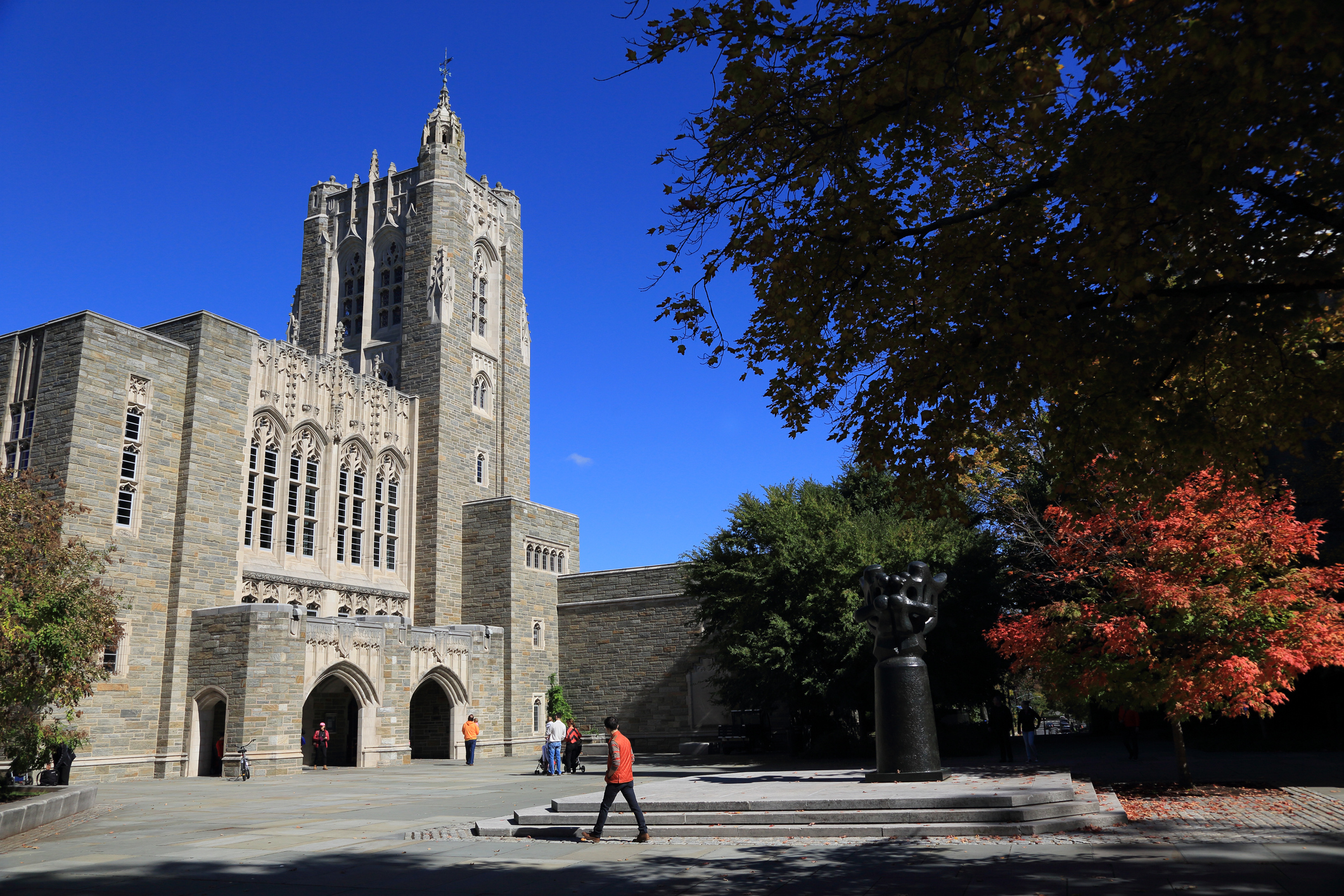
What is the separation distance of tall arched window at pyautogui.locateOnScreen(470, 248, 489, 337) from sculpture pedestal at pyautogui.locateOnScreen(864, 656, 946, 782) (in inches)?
1306

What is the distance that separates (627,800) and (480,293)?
120ft

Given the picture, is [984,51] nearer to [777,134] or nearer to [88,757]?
[777,134]

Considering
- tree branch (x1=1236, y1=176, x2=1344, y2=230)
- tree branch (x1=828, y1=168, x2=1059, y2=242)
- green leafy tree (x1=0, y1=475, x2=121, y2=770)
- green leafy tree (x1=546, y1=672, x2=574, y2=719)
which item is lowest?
green leafy tree (x1=546, y1=672, x2=574, y2=719)

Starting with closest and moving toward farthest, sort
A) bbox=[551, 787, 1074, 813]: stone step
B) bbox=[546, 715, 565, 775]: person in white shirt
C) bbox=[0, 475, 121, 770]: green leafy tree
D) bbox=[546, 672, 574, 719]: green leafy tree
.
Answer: bbox=[551, 787, 1074, 813]: stone step < bbox=[0, 475, 121, 770]: green leafy tree < bbox=[546, 715, 565, 775]: person in white shirt < bbox=[546, 672, 574, 719]: green leafy tree

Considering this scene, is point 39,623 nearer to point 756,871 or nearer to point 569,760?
point 756,871

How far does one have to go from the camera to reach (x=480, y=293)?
44469 millimetres

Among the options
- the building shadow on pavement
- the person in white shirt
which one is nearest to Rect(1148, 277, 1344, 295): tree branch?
the building shadow on pavement

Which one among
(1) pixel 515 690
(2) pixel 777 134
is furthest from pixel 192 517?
→ (2) pixel 777 134

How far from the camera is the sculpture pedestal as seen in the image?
1340 cm

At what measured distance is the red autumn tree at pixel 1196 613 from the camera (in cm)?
1338

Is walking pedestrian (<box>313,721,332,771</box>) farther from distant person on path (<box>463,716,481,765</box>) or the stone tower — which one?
the stone tower

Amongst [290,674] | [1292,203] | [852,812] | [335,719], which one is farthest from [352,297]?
[1292,203]

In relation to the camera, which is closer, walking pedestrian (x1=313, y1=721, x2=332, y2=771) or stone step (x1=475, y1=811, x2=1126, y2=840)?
stone step (x1=475, y1=811, x2=1126, y2=840)

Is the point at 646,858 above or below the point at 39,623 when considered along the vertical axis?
below
